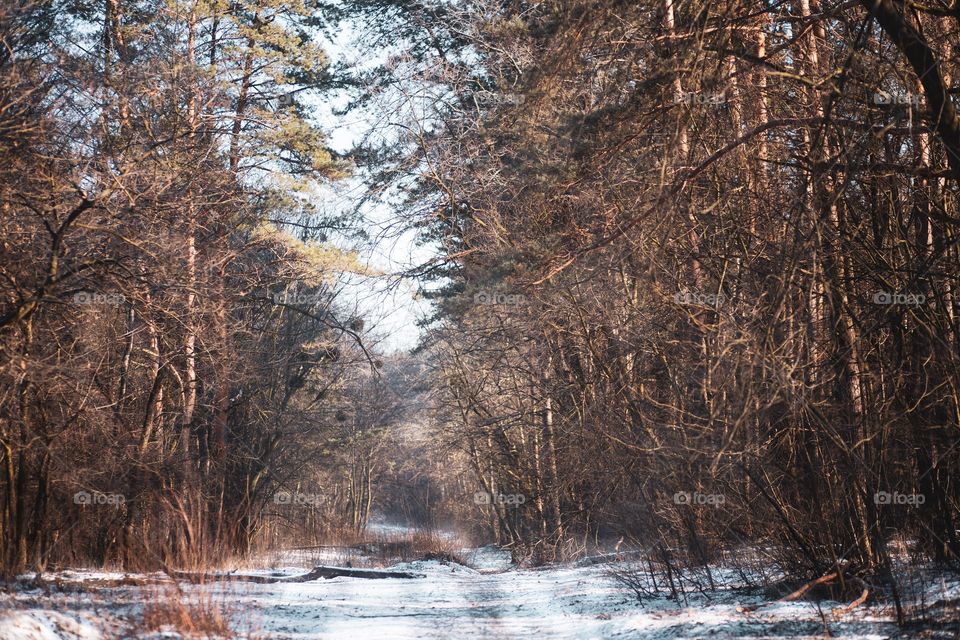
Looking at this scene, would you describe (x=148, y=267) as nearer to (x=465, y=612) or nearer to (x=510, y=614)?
(x=465, y=612)

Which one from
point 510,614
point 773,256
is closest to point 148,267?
point 510,614

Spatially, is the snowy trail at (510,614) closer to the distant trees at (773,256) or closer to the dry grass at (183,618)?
the dry grass at (183,618)

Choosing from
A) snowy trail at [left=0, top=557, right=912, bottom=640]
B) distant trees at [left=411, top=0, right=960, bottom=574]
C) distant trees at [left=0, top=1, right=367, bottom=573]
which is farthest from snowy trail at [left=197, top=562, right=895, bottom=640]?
distant trees at [left=0, top=1, right=367, bottom=573]

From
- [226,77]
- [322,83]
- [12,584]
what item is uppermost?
[322,83]

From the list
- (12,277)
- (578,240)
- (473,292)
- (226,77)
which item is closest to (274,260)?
(226,77)

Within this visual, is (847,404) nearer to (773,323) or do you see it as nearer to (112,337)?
(773,323)

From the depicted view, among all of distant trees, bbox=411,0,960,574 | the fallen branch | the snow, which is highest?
distant trees, bbox=411,0,960,574

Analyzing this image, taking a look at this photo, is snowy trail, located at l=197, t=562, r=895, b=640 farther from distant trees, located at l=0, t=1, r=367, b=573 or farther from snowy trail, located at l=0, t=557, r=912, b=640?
distant trees, located at l=0, t=1, r=367, b=573

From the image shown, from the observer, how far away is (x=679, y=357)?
10.3 m

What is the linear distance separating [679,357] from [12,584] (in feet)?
27.5

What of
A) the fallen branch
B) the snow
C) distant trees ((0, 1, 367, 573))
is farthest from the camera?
distant trees ((0, 1, 367, 573))

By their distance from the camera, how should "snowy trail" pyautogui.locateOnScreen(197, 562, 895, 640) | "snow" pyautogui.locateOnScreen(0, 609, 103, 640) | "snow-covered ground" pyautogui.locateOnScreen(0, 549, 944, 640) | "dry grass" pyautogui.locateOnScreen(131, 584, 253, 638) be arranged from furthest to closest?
1. "dry grass" pyautogui.locateOnScreen(131, 584, 253, 638)
2. "snowy trail" pyautogui.locateOnScreen(197, 562, 895, 640)
3. "snow-covered ground" pyautogui.locateOnScreen(0, 549, 944, 640)
4. "snow" pyautogui.locateOnScreen(0, 609, 103, 640)

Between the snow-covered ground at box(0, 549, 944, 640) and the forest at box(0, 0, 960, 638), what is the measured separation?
0.23 m

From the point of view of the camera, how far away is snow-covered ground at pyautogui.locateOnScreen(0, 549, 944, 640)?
7199mm
